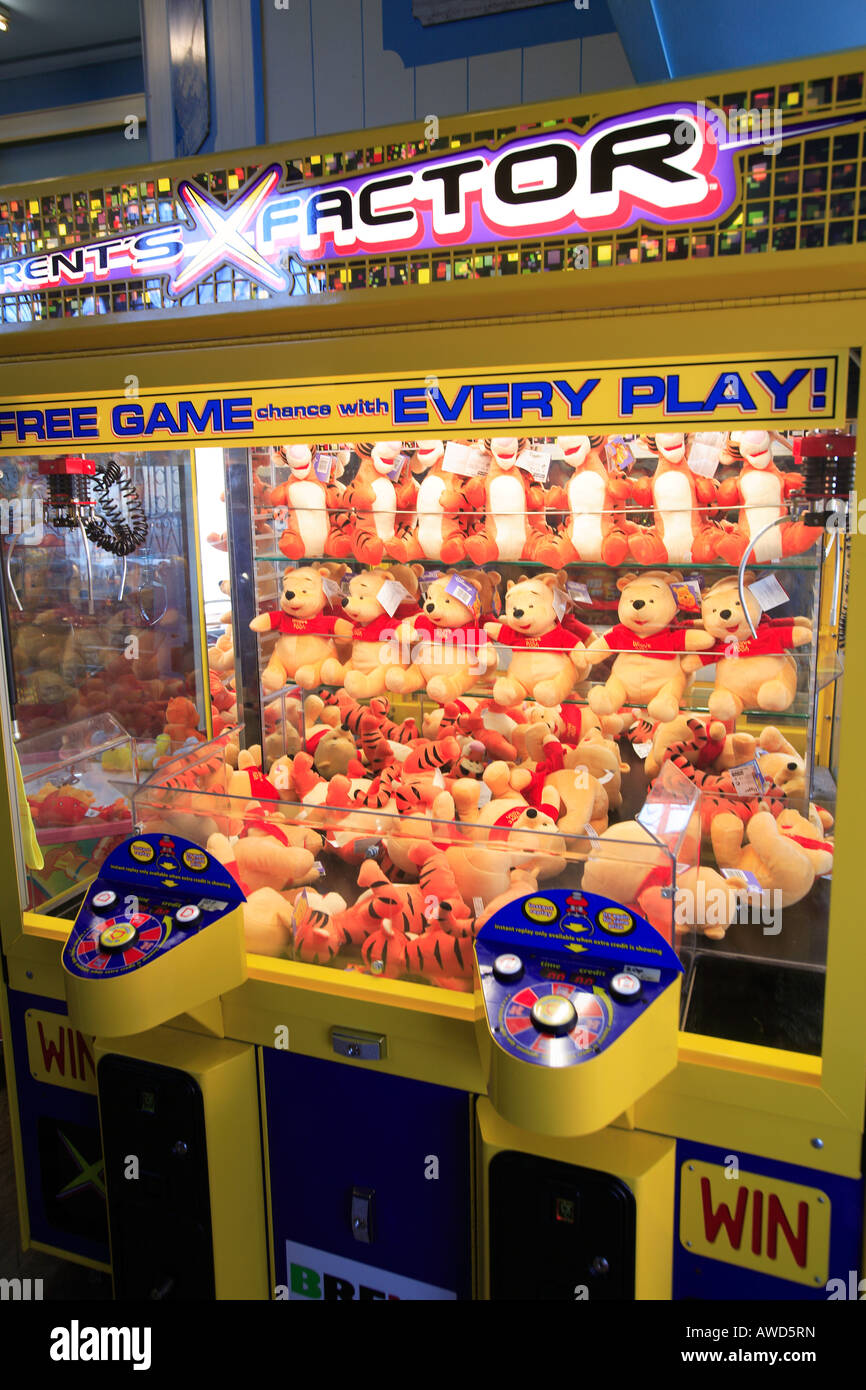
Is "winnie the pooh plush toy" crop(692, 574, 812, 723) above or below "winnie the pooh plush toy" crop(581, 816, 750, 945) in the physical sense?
above

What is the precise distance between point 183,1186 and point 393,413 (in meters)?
1.73

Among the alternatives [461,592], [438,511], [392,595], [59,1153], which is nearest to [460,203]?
[438,511]

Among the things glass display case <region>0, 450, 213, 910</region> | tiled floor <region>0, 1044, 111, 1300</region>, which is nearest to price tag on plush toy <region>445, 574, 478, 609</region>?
glass display case <region>0, 450, 213, 910</region>

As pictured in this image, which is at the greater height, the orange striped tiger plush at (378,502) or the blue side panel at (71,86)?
the blue side panel at (71,86)

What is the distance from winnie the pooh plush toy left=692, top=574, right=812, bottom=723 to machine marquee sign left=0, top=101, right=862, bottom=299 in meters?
1.03

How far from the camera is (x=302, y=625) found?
2994 mm

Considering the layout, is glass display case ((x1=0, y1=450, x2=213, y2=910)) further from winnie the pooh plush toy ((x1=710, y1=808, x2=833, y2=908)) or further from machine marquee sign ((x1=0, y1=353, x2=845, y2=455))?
winnie the pooh plush toy ((x1=710, y1=808, x2=833, y2=908))

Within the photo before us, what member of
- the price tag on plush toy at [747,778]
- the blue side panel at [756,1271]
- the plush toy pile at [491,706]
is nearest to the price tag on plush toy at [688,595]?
the plush toy pile at [491,706]

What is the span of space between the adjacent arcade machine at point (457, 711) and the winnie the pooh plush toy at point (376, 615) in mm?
12

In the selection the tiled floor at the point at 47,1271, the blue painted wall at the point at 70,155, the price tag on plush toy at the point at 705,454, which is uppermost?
the blue painted wall at the point at 70,155

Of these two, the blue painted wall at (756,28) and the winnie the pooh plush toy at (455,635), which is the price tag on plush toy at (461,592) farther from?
the blue painted wall at (756,28)

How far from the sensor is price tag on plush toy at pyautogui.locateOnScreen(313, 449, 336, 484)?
2893 mm

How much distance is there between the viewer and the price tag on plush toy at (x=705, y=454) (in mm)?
2412

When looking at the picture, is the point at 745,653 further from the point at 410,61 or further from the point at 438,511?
the point at 410,61
